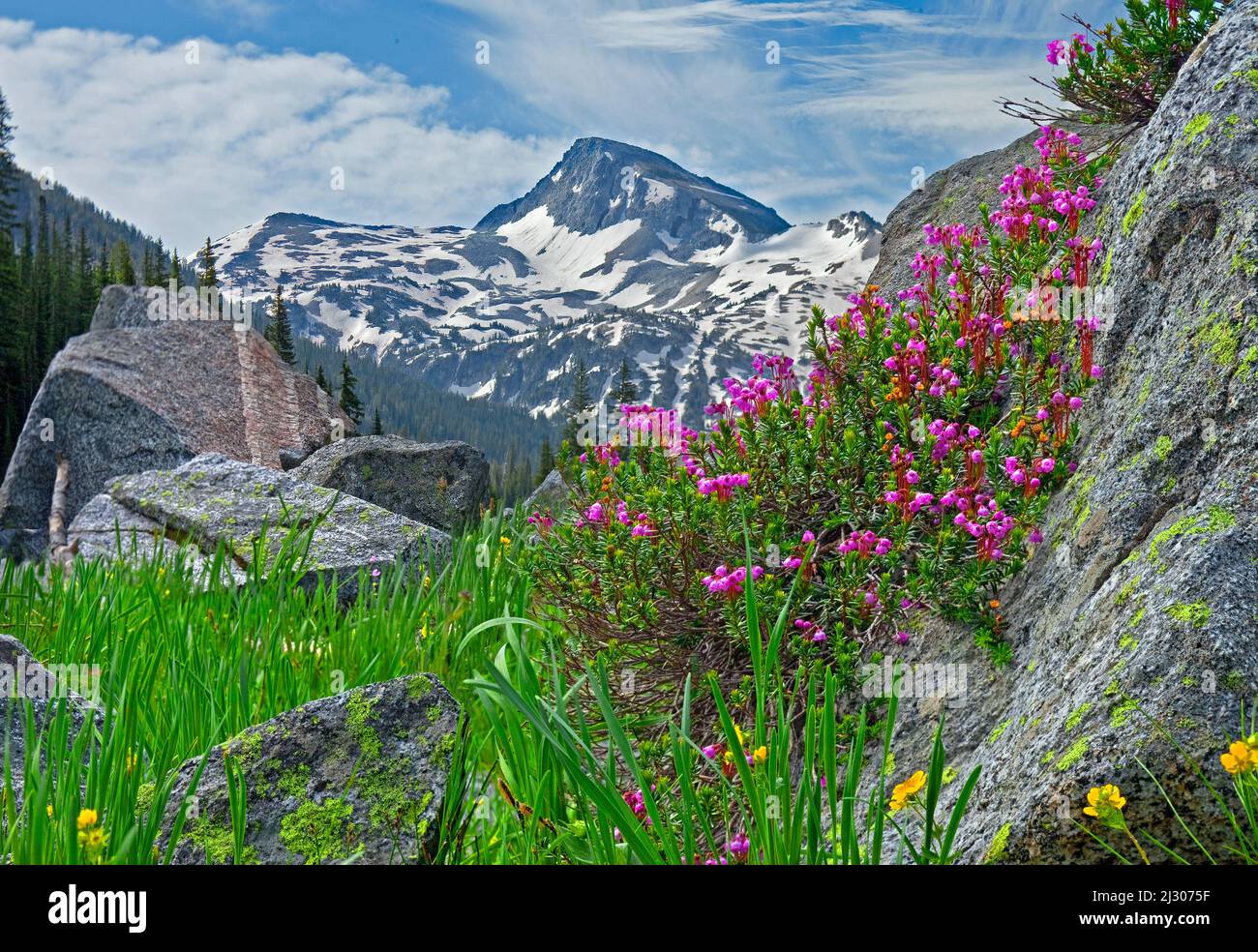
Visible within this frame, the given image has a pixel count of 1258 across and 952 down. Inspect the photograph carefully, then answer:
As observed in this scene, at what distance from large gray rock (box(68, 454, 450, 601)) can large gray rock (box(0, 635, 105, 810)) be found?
3.04 metres

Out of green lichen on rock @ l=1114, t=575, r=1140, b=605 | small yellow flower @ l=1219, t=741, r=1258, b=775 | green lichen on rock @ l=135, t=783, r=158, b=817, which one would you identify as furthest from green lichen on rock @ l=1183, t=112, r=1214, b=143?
green lichen on rock @ l=135, t=783, r=158, b=817

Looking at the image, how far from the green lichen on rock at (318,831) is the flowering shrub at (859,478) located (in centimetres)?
186

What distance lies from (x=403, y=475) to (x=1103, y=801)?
10.7 meters

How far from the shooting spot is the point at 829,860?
7.82 feet

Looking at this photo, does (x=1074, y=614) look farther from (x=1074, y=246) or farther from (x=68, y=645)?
(x=68, y=645)

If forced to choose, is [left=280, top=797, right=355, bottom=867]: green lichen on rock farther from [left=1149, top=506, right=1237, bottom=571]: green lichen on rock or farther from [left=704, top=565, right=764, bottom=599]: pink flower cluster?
[left=1149, top=506, right=1237, bottom=571]: green lichen on rock

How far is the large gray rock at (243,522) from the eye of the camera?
783cm

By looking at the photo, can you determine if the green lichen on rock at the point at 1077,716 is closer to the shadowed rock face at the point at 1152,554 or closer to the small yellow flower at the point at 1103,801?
the shadowed rock face at the point at 1152,554

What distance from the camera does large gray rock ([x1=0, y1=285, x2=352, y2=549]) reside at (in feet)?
49.2

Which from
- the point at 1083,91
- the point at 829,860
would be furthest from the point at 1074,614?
the point at 1083,91

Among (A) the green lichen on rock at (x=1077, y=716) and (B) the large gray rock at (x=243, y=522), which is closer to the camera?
(A) the green lichen on rock at (x=1077, y=716)

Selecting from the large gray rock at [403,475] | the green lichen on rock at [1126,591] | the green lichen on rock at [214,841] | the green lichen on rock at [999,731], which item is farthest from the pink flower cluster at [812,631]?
the large gray rock at [403,475]

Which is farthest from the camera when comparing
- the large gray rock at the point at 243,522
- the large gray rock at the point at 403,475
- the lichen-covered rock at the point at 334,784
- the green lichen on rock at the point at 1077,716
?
the large gray rock at the point at 403,475
